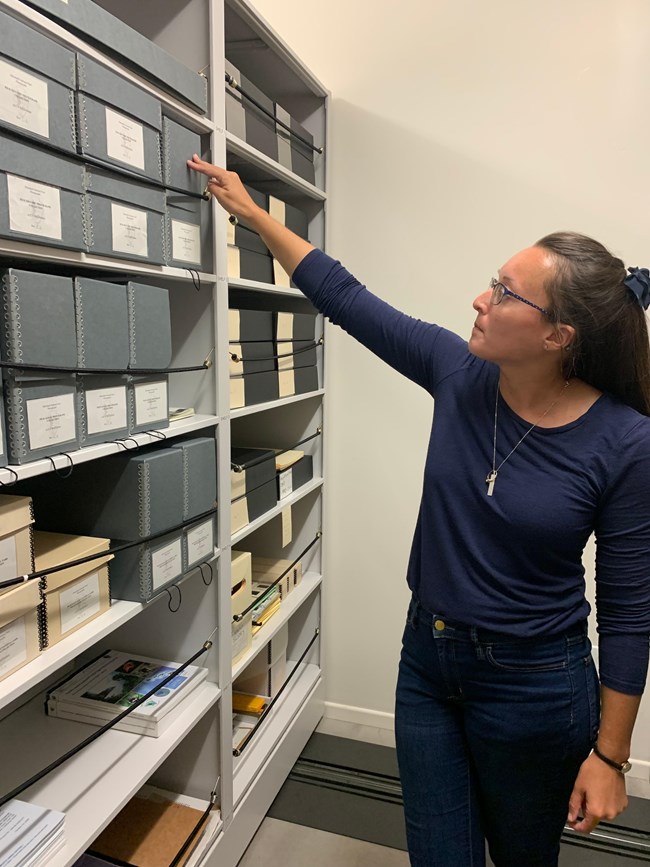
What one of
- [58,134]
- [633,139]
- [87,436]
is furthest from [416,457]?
[58,134]

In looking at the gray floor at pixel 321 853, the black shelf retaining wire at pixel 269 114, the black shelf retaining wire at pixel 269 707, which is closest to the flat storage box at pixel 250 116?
the black shelf retaining wire at pixel 269 114

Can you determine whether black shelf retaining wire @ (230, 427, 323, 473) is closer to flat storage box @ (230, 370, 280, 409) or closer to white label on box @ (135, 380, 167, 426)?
flat storage box @ (230, 370, 280, 409)

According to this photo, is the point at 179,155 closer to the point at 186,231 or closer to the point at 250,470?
the point at 186,231

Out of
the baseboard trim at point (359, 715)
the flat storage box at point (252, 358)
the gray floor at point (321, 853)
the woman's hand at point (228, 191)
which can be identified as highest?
the woman's hand at point (228, 191)

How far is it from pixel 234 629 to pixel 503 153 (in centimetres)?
159

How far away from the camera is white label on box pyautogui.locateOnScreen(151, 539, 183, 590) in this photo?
1.29 meters

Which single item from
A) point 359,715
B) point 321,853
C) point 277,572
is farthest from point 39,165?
point 359,715

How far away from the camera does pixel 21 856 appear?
1023 millimetres

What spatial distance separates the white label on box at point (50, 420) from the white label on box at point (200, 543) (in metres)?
0.43

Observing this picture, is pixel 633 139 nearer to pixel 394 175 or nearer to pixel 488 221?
pixel 488 221

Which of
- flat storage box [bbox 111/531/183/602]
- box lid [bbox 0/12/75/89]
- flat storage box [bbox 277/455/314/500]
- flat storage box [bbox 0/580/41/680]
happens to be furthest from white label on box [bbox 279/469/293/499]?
box lid [bbox 0/12/75/89]

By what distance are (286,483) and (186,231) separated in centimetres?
88

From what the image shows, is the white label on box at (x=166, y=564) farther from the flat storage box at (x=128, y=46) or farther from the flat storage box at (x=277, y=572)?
the flat storage box at (x=128, y=46)

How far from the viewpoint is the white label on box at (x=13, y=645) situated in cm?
98
